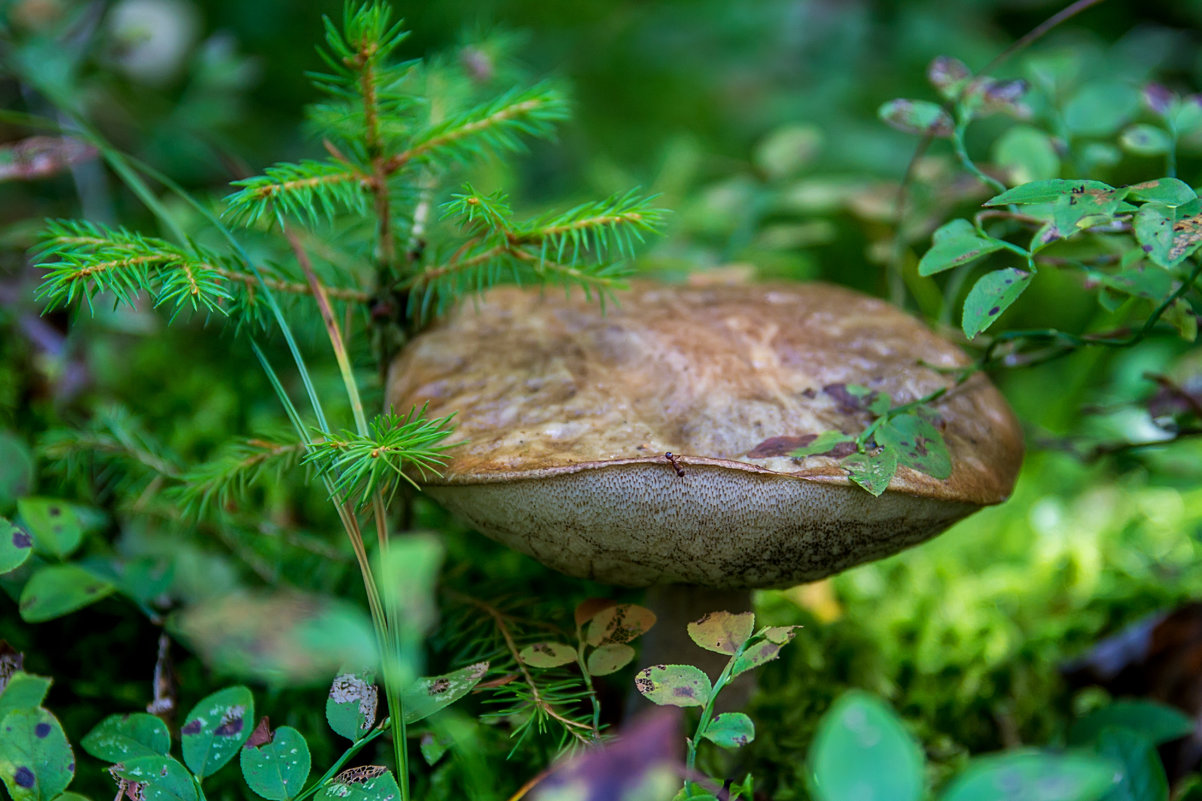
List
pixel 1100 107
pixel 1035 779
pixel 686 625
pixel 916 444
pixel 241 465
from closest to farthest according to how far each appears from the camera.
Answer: pixel 1035 779, pixel 916 444, pixel 241 465, pixel 686 625, pixel 1100 107

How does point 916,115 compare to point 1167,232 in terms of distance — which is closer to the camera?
point 1167,232

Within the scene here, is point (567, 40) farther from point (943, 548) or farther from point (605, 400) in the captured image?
point (605, 400)

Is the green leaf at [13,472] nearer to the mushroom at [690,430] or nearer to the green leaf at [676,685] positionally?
the mushroom at [690,430]

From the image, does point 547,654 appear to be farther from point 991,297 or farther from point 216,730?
point 991,297

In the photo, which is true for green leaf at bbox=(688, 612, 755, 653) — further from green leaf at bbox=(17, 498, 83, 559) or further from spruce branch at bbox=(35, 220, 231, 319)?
green leaf at bbox=(17, 498, 83, 559)

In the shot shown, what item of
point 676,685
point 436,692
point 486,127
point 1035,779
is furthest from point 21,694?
point 1035,779

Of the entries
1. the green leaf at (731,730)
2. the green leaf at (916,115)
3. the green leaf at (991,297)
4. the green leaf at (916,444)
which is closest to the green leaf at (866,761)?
the green leaf at (731,730)
